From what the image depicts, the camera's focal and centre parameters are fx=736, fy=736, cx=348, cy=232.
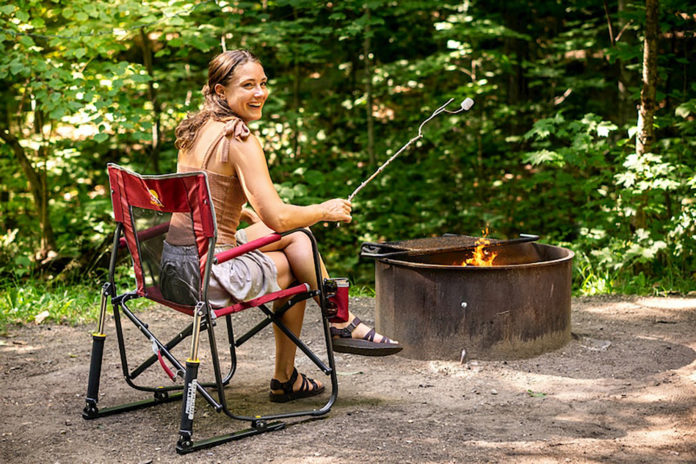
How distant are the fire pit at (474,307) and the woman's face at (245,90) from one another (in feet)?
4.39

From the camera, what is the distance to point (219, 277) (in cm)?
310

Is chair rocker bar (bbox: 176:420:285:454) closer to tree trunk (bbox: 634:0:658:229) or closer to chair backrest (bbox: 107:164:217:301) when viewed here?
chair backrest (bbox: 107:164:217:301)

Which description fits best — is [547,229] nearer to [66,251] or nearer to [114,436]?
[66,251]

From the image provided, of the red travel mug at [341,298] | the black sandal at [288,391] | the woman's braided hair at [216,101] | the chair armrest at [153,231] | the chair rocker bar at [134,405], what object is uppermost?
the woman's braided hair at [216,101]

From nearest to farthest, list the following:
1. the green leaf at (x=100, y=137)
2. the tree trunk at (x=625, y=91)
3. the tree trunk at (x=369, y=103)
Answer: the green leaf at (x=100, y=137) → the tree trunk at (x=625, y=91) → the tree trunk at (x=369, y=103)

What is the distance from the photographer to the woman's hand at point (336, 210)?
3.28 metres

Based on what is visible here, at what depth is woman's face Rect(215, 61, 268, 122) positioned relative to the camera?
3316mm

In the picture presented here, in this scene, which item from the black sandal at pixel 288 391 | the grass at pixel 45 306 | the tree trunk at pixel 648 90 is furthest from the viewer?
the tree trunk at pixel 648 90

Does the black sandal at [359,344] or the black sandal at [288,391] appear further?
the black sandal at [288,391]

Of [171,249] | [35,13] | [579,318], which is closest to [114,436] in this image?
[171,249]

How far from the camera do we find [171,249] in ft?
10.4

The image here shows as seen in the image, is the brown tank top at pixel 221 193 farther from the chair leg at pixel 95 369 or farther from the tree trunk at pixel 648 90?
the tree trunk at pixel 648 90

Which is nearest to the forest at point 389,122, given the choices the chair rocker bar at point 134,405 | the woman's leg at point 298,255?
the chair rocker bar at point 134,405

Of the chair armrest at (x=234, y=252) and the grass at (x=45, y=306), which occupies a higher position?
the chair armrest at (x=234, y=252)
